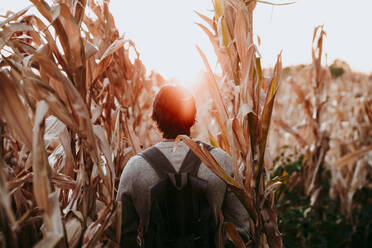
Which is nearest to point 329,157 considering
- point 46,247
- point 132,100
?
point 132,100

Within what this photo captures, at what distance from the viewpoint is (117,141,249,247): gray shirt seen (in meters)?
0.95

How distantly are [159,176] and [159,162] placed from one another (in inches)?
1.8

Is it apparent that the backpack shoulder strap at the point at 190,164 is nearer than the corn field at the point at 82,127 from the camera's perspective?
No

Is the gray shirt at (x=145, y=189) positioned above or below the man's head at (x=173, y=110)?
below

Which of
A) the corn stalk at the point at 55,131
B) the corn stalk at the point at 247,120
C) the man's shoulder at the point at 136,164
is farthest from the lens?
the man's shoulder at the point at 136,164

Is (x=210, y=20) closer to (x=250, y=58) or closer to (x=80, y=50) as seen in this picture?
(x=250, y=58)

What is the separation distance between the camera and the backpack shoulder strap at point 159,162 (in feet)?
3.10

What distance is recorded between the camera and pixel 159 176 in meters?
0.94

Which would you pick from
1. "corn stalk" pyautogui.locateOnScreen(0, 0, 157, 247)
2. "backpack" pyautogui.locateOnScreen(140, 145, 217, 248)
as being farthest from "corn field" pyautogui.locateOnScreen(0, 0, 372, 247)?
"backpack" pyautogui.locateOnScreen(140, 145, 217, 248)

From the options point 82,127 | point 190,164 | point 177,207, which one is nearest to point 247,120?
point 190,164

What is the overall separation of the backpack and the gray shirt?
19 mm

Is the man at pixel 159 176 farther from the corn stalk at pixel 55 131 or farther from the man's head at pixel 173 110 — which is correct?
the corn stalk at pixel 55 131

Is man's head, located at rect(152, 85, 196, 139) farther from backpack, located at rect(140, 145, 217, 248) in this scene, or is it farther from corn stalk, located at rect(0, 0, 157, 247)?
corn stalk, located at rect(0, 0, 157, 247)

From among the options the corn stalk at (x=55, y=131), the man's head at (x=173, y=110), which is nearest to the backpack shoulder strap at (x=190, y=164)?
the man's head at (x=173, y=110)
